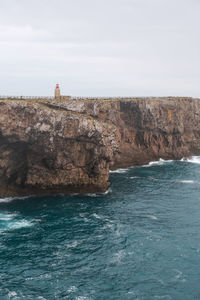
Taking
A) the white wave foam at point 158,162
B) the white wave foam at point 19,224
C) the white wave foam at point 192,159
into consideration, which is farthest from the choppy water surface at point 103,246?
the white wave foam at point 192,159

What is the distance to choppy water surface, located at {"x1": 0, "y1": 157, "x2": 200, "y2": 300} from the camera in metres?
41.5

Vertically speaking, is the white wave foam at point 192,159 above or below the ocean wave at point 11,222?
above

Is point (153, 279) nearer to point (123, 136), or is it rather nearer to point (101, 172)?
point (101, 172)

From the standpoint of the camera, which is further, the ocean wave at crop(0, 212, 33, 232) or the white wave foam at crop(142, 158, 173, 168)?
the white wave foam at crop(142, 158, 173, 168)

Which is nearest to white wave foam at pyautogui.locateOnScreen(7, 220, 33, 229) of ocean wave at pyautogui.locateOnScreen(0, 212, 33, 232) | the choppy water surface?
ocean wave at pyautogui.locateOnScreen(0, 212, 33, 232)

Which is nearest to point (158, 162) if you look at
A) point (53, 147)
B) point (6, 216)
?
point (53, 147)

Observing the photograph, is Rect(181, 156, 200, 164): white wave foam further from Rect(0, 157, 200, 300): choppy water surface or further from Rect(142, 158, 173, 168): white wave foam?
Rect(0, 157, 200, 300): choppy water surface

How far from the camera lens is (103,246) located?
52.4m

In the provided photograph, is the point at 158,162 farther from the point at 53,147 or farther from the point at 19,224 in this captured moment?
the point at 19,224

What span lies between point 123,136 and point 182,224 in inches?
2333

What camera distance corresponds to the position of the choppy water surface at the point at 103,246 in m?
41.5

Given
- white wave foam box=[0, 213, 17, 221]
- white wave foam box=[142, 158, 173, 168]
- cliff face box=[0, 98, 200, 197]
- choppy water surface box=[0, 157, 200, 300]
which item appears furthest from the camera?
white wave foam box=[142, 158, 173, 168]

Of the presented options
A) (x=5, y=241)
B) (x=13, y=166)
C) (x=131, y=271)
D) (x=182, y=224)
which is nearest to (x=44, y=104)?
(x=13, y=166)

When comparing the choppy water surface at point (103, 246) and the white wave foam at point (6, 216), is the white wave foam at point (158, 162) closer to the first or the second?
the choppy water surface at point (103, 246)
